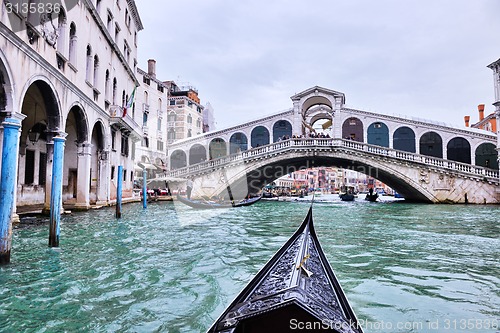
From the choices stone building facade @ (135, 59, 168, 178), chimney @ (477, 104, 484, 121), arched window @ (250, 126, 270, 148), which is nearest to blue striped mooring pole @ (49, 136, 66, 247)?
stone building facade @ (135, 59, 168, 178)

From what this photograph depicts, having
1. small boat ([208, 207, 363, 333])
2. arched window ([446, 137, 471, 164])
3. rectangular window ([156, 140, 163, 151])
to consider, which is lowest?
small boat ([208, 207, 363, 333])

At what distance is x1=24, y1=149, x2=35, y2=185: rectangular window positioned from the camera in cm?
886

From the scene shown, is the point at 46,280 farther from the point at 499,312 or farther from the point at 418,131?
the point at 418,131

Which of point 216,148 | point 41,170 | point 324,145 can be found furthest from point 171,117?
point 41,170

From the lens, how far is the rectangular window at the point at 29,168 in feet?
29.1

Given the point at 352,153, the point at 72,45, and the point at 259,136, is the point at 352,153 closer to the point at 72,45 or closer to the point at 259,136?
the point at 259,136

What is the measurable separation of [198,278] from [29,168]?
7.87m

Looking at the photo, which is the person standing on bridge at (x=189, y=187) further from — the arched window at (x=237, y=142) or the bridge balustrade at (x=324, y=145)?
the arched window at (x=237, y=142)

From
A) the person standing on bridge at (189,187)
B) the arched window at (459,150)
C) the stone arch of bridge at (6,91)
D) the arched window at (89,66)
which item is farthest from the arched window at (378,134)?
the stone arch of bridge at (6,91)

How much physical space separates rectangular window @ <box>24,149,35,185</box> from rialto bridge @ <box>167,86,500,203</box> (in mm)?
7300

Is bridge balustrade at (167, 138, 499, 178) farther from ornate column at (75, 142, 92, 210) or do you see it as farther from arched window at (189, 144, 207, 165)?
ornate column at (75, 142, 92, 210)

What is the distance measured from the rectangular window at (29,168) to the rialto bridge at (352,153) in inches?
287

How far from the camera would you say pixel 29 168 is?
29.5 feet

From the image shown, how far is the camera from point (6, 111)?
490cm
